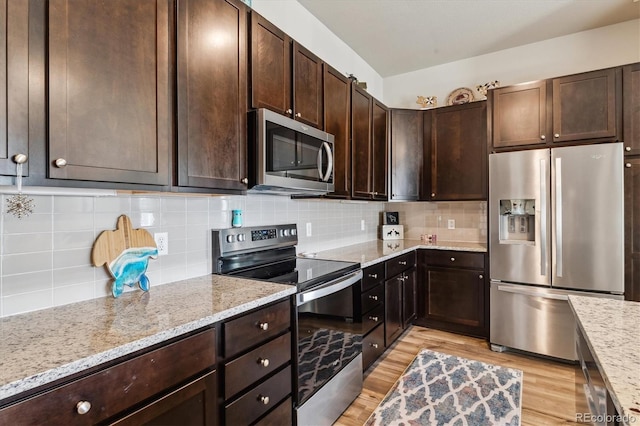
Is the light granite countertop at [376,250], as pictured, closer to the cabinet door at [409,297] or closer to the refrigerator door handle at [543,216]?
the cabinet door at [409,297]

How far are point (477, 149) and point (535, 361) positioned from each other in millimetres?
1984

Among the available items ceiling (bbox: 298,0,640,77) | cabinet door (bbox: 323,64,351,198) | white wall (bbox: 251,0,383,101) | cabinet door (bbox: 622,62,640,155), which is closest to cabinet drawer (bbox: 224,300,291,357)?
cabinet door (bbox: 323,64,351,198)

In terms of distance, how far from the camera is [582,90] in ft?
8.89

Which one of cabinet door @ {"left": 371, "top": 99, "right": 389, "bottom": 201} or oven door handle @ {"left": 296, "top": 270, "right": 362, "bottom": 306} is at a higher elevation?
cabinet door @ {"left": 371, "top": 99, "right": 389, "bottom": 201}

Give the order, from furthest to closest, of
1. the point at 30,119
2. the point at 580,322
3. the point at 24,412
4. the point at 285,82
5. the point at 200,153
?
the point at 285,82 < the point at 200,153 < the point at 580,322 < the point at 30,119 < the point at 24,412

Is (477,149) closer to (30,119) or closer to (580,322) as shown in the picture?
(580,322)

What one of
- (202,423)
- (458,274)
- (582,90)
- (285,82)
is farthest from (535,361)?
(285,82)

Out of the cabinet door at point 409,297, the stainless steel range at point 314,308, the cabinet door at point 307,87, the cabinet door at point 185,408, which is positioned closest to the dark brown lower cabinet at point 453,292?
the cabinet door at point 409,297

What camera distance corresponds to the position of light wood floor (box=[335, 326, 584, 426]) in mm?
2064

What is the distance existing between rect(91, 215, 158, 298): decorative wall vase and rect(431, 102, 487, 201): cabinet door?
2.91 metres

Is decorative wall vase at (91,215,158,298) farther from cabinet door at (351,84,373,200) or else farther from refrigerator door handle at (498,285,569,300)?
refrigerator door handle at (498,285,569,300)

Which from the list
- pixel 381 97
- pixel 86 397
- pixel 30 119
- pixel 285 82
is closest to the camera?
pixel 86 397

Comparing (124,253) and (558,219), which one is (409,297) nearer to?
(558,219)

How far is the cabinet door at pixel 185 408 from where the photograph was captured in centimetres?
98
